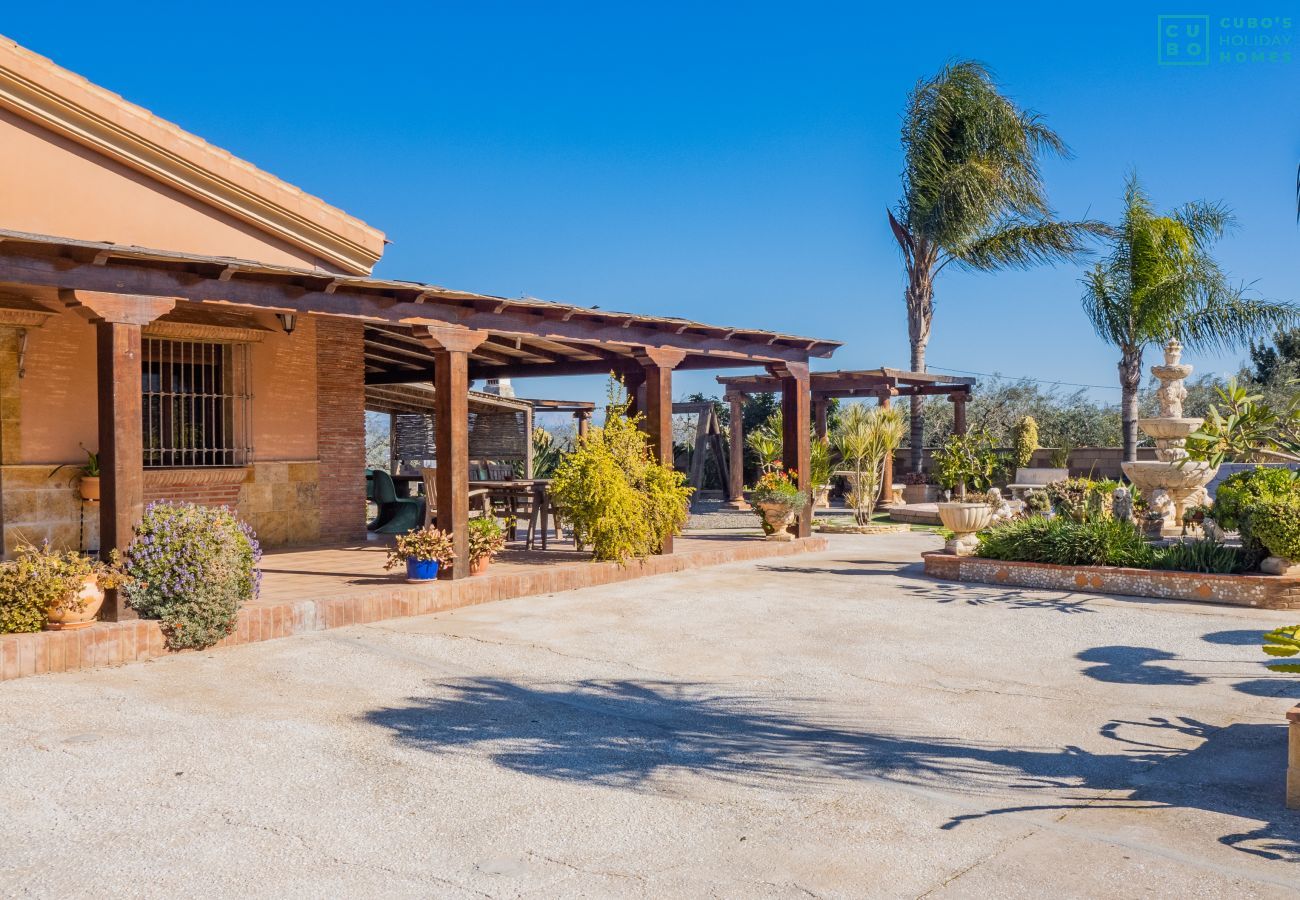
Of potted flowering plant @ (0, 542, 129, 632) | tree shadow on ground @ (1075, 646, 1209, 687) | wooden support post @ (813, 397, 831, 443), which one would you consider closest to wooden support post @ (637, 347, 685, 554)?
tree shadow on ground @ (1075, 646, 1209, 687)

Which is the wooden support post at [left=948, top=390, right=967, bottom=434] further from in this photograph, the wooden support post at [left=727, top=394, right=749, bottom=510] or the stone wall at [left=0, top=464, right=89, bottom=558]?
the stone wall at [left=0, top=464, right=89, bottom=558]

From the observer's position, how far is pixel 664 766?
507 centimetres

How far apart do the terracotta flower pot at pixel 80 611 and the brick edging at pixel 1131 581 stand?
8096 millimetres

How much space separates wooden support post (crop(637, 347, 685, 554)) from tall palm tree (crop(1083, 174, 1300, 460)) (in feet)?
41.8

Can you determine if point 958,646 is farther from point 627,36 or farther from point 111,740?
point 627,36

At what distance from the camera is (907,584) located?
11.1m

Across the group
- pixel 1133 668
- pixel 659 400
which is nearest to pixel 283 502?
pixel 659 400

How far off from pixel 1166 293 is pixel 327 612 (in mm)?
18287

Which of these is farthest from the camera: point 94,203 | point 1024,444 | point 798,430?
point 1024,444

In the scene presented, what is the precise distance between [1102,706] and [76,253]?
22.8ft

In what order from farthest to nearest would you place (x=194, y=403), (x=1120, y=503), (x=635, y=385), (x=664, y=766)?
1. (x=635, y=385)
2. (x=1120, y=503)
3. (x=194, y=403)
4. (x=664, y=766)

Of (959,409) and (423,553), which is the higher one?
(959,409)

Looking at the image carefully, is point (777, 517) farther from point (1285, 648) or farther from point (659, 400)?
point (1285, 648)

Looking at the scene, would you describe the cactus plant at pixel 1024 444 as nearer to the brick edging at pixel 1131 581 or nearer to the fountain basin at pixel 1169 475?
the fountain basin at pixel 1169 475
